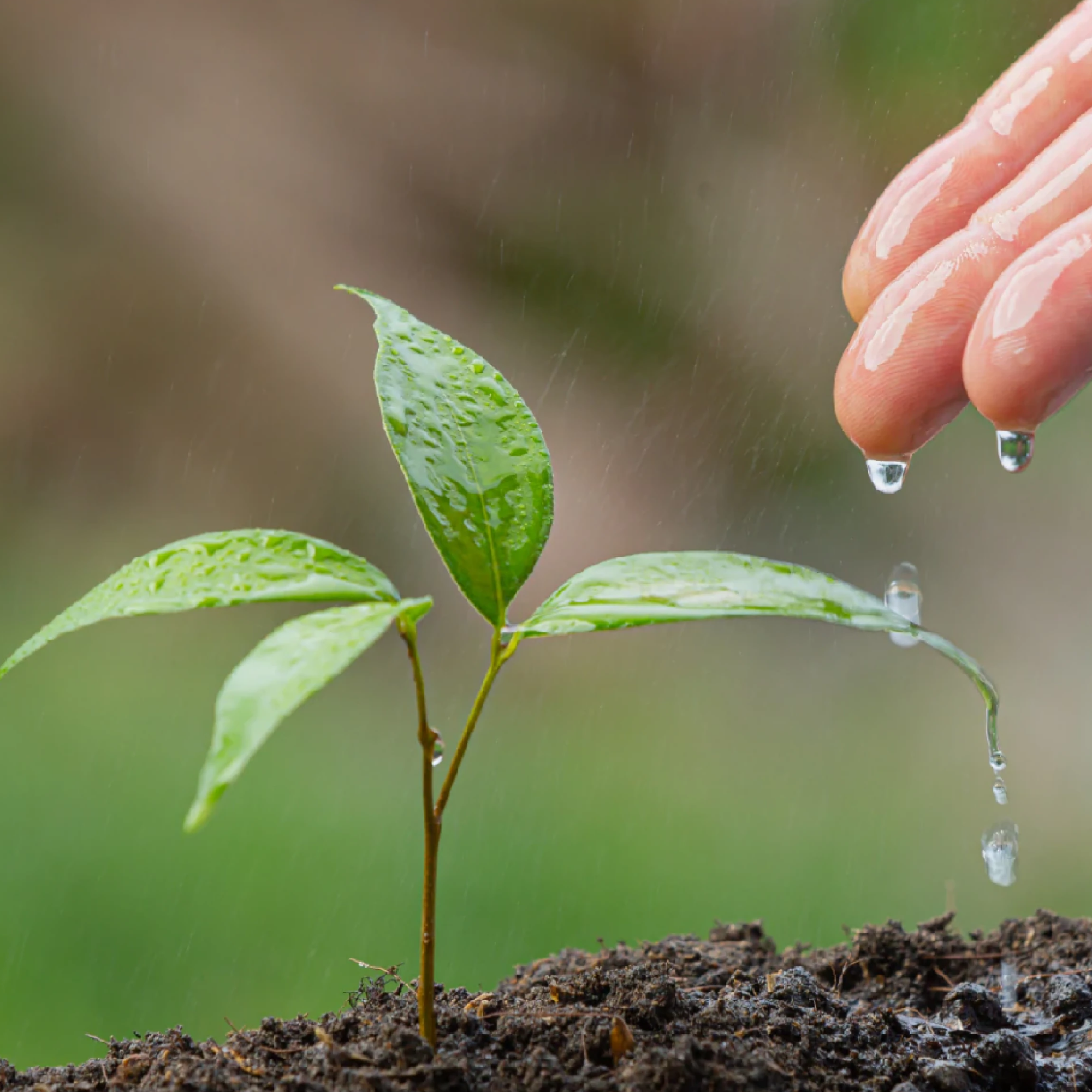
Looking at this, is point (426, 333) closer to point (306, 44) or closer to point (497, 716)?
point (497, 716)

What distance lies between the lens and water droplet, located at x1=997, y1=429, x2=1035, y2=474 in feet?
2.66

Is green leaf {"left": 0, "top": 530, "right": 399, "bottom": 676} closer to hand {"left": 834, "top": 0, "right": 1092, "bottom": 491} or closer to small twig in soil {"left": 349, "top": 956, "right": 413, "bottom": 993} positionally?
small twig in soil {"left": 349, "top": 956, "right": 413, "bottom": 993}

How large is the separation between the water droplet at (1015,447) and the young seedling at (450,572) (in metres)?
0.35

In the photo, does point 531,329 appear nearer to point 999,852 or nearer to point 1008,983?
point 999,852

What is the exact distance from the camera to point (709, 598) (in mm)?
471

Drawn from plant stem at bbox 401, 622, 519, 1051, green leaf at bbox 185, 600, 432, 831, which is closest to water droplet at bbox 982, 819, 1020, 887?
plant stem at bbox 401, 622, 519, 1051

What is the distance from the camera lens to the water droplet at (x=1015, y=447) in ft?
2.66

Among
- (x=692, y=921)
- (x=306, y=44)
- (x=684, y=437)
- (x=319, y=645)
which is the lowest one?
(x=319, y=645)

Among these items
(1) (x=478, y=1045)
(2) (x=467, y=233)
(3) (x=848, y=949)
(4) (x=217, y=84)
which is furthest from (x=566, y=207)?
(1) (x=478, y=1045)

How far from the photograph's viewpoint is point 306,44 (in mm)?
2811

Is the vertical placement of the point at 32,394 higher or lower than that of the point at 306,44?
lower

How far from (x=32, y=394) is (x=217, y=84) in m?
0.92

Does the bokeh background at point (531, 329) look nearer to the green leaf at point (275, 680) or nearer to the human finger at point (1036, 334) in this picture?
the human finger at point (1036, 334)

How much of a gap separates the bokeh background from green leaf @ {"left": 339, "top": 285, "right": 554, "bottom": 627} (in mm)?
1703
